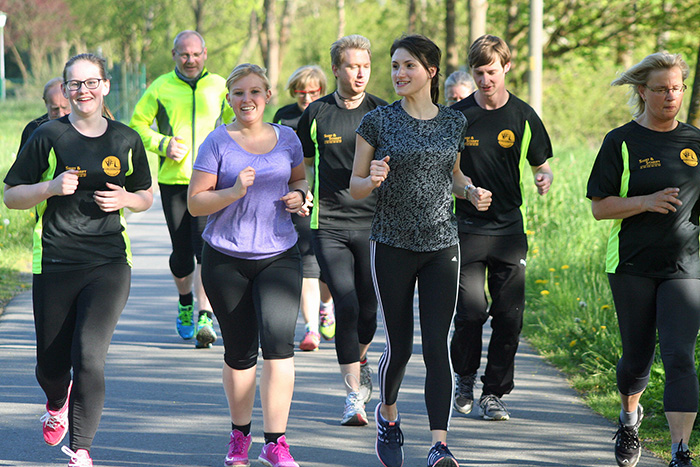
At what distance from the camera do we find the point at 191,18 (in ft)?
178

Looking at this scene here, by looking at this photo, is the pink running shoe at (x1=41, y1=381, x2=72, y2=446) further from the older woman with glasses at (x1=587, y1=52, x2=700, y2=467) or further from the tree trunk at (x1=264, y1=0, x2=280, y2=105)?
the tree trunk at (x1=264, y1=0, x2=280, y2=105)

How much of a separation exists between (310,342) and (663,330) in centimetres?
339

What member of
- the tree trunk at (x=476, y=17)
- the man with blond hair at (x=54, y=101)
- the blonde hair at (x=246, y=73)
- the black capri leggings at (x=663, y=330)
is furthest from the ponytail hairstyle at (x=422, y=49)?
the tree trunk at (x=476, y=17)

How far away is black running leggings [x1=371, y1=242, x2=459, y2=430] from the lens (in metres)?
4.77

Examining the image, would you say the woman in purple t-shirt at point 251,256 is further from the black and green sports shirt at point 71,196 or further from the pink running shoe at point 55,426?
the pink running shoe at point 55,426

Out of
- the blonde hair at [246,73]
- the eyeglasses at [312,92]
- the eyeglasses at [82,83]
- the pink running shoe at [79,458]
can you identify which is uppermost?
the blonde hair at [246,73]

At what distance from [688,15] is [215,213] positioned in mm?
22468

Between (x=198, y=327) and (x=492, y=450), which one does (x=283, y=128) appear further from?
(x=198, y=327)

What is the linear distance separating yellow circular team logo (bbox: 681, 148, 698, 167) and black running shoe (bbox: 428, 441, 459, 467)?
5.94 feet

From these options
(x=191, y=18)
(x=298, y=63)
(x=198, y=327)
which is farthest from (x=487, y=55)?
(x=298, y=63)

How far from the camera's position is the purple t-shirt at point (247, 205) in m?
4.81

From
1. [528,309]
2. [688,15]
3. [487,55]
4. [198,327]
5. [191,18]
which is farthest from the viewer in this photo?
[191,18]

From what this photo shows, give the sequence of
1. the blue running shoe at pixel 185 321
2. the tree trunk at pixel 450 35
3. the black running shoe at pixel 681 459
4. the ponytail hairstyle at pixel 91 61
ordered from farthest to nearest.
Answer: the tree trunk at pixel 450 35, the blue running shoe at pixel 185 321, the ponytail hairstyle at pixel 91 61, the black running shoe at pixel 681 459

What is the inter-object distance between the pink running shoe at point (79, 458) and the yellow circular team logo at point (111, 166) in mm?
1339
